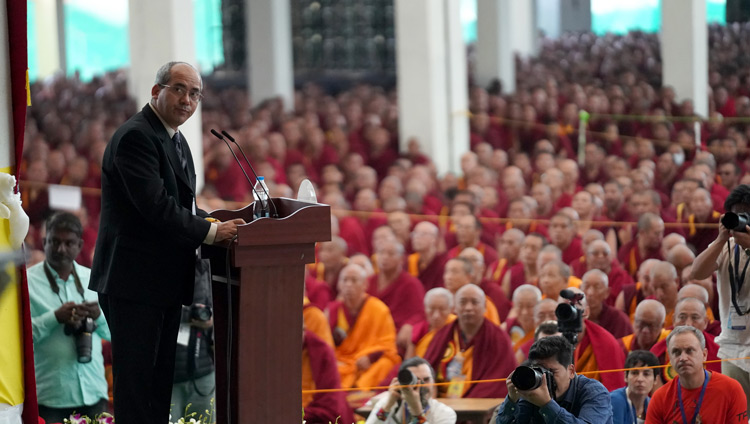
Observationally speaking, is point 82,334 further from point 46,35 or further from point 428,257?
point 46,35

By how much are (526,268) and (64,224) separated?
3.65 m

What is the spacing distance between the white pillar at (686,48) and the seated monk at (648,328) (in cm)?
878

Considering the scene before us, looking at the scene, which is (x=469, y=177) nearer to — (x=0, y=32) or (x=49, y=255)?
(x=49, y=255)

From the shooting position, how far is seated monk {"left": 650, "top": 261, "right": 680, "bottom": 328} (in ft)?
21.3

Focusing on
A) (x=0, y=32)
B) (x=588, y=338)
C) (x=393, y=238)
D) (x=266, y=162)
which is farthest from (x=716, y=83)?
(x=0, y=32)

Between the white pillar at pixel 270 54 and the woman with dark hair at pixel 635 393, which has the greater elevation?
the white pillar at pixel 270 54

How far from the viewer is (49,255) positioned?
16.5 ft

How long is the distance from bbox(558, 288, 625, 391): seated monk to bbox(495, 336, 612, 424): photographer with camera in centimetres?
183

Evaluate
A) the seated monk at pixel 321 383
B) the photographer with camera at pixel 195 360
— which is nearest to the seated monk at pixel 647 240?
the seated monk at pixel 321 383

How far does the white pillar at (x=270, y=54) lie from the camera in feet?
49.6

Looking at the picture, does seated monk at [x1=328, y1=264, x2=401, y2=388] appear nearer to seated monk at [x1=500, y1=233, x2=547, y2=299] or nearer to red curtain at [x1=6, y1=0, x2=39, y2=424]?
seated monk at [x1=500, y1=233, x2=547, y2=299]

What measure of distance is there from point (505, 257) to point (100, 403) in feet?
12.4

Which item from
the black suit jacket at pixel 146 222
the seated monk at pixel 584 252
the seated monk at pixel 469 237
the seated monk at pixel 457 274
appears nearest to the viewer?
the black suit jacket at pixel 146 222

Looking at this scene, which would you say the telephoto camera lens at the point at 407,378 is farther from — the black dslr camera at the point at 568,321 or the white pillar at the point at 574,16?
the white pillar at the point at 574,16
